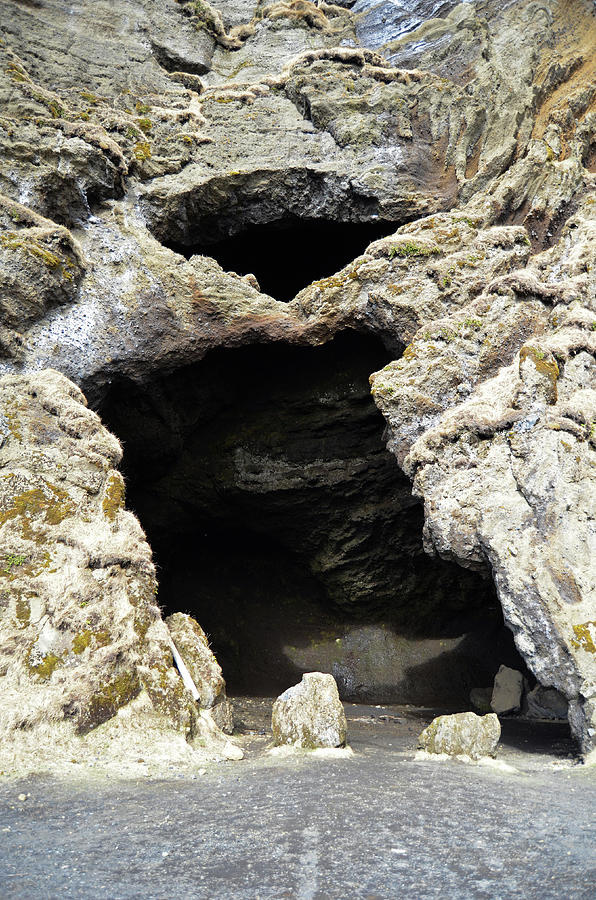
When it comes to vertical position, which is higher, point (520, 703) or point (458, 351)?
point (458, 351)

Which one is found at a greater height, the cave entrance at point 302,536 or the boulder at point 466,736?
the cave entrance at point 302,536

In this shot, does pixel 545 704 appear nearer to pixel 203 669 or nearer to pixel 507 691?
pixel 507 691

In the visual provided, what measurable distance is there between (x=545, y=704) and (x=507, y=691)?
0.82 metres

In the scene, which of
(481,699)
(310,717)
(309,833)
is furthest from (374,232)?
(309,833)

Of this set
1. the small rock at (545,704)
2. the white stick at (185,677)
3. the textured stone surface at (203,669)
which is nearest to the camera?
the white stick at (185,677)

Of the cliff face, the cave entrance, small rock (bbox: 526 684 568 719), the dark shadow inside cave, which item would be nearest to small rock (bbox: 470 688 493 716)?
the cave entrance

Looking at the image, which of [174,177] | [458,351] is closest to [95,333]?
[174,177]

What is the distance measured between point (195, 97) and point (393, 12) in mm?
7956

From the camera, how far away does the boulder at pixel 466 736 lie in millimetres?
6625

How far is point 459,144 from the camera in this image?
14.2m

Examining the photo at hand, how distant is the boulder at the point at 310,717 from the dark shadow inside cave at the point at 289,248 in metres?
10.2

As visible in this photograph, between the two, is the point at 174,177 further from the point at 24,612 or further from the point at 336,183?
the point at 24,612

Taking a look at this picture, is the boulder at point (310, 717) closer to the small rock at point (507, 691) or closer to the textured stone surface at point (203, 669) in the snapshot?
the textured stone surface at point (203, 669)

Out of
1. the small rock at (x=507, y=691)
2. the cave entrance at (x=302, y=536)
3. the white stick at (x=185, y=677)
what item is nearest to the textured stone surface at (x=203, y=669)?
the white stick at (x=185, y=677)
